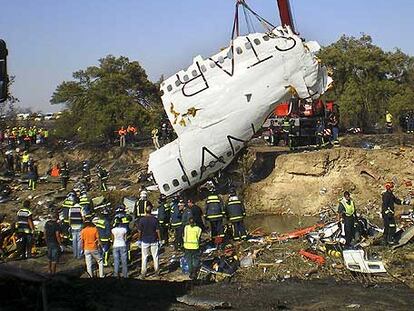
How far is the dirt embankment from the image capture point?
70.6 ft

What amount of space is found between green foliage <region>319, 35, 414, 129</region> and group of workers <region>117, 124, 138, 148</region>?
1353 cm

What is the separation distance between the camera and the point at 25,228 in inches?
637

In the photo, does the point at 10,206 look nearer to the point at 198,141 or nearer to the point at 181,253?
the point at 198,141

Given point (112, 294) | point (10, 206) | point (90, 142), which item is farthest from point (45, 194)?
point (112, 294)

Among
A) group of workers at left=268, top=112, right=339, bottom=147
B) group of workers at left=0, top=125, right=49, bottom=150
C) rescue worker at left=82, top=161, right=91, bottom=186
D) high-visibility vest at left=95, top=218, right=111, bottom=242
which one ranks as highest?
group of workers at left=0, top=125, right=49, bottom=150

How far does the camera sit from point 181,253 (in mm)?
15953

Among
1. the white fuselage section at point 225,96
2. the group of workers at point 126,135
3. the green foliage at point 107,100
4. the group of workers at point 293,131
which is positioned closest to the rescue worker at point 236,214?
the white fuselage section at point 225,96

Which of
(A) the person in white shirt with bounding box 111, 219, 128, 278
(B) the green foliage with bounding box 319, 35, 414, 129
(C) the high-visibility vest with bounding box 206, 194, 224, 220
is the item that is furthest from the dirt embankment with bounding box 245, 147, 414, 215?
(B) the green foliage with bounding box 319, 35, 414, 129

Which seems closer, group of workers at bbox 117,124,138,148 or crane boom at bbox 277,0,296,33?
crane boom at bbox 277,0,296,33

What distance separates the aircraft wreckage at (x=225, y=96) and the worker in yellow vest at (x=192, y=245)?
780 cm

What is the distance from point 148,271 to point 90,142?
23.2m

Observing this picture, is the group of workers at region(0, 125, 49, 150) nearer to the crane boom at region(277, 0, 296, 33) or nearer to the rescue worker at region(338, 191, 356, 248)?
the crane boom at region(277, 0, 296, 33)

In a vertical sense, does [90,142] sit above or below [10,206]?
above

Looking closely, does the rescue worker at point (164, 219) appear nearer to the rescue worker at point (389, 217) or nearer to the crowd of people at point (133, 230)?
the crowd of people at point (133, 230)
